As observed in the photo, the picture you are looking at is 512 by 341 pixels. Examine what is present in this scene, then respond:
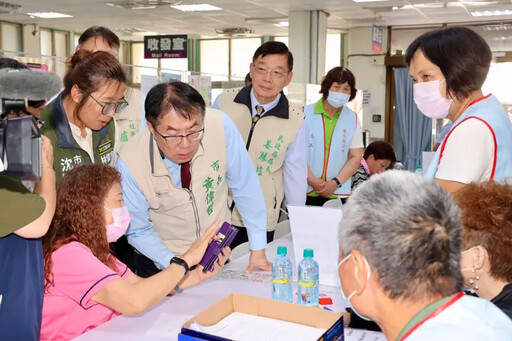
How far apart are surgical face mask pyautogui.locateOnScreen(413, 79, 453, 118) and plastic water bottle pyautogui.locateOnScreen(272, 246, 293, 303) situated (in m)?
0.76

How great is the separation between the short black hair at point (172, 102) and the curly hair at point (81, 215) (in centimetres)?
31

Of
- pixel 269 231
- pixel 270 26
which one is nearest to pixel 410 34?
pixel 270 26

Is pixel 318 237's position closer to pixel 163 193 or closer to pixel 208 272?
pixel 208 272

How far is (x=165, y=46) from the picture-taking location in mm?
10406

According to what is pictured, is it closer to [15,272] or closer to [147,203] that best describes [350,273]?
[15,272]

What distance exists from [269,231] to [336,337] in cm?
151

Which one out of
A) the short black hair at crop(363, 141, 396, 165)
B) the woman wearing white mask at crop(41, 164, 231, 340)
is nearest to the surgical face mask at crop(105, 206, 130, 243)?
the woman wearing white mask at crop(41, 164, 231, 340)

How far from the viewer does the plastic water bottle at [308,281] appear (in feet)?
6.15

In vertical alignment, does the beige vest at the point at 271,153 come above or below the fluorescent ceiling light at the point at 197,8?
below

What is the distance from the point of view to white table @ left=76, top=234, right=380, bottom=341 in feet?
5.34

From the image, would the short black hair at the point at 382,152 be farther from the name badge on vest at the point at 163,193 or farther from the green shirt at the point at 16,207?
the green shirt at the point at 16,207

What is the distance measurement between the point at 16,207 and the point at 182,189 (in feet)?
2.77

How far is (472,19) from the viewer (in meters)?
9.70

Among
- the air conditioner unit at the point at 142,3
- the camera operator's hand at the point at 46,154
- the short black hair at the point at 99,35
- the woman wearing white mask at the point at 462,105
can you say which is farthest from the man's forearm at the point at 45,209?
the air conditioner unit at the point at 142,3
